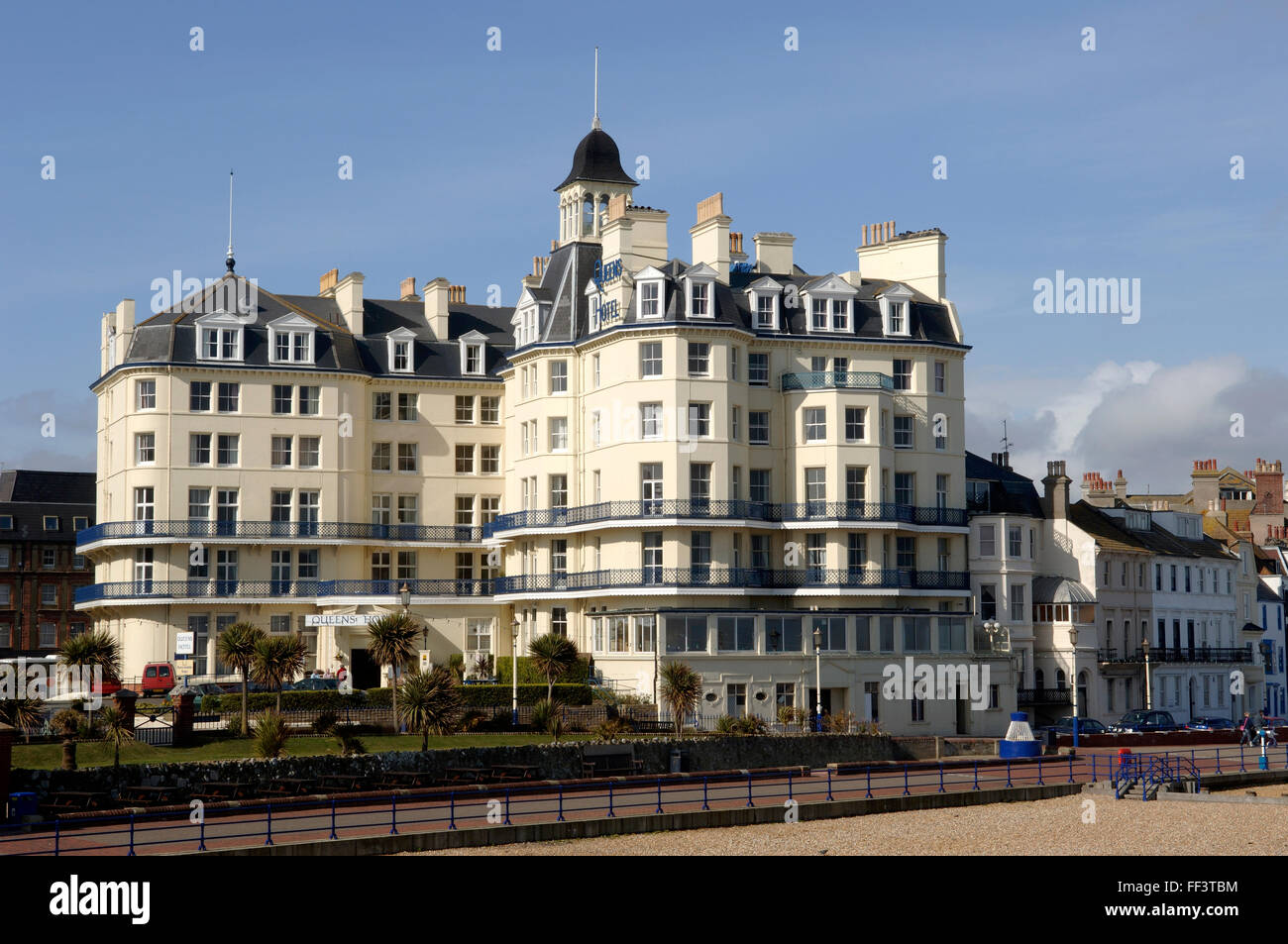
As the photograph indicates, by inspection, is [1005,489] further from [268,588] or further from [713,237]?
[268,588]

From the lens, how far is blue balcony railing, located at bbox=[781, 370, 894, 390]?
2682 inches

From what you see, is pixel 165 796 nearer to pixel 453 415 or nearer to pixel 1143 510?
pixel 453 415

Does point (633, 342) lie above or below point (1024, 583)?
above

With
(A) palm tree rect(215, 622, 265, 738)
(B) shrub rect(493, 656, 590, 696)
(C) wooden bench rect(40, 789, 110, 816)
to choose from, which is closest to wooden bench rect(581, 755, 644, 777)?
(A) palm tree rect(215, 622, 265, 738)

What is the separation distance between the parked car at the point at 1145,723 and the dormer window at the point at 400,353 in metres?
33.6

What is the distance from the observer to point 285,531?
73000 millimetres

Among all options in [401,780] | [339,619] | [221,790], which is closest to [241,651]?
[401,780]

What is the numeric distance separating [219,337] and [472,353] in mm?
11441

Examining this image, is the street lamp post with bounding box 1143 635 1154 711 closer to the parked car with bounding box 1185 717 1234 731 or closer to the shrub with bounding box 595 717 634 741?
the parked car with bounding box 1185 717 1234 731

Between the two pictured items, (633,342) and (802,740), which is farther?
(633,342)

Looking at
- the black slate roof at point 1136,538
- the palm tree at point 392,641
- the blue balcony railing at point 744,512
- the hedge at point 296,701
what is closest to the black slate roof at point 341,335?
the blue balcony railing at point 744,512

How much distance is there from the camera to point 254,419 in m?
73.2
